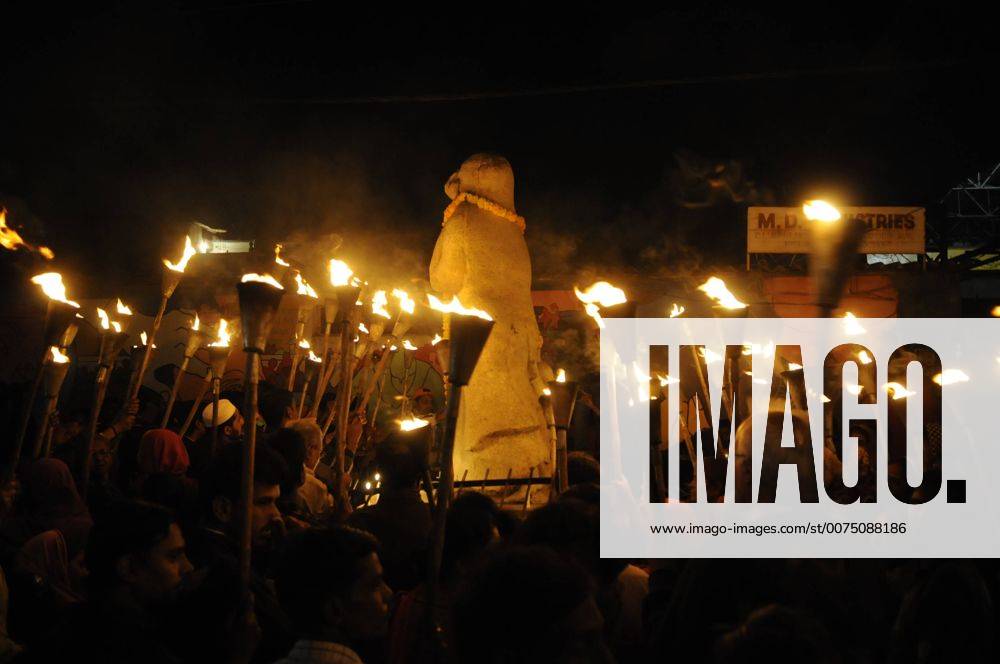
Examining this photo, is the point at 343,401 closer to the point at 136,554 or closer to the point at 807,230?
the point at 136,554

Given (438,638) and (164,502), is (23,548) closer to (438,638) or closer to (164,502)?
(164,502)

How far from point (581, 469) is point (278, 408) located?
3391 mm

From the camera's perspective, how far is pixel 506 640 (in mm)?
2193

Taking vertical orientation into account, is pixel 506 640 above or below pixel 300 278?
below

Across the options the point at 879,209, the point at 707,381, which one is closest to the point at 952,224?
the point at 879,209

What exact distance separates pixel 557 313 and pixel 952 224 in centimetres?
1439

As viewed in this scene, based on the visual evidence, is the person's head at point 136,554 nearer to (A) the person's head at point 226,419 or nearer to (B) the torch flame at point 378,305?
(B) the torch flame at point 378,305

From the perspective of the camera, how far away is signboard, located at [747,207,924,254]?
55.5ft

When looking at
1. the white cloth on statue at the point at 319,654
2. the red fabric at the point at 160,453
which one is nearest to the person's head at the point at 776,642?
the white cloth on statue at the point at 319,654

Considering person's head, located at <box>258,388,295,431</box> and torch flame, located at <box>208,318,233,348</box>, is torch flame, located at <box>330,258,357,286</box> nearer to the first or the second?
torch flame, located at <box>208,318,233,348</box>

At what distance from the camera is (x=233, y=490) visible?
13.4 feet

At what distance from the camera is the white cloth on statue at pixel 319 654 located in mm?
2666
